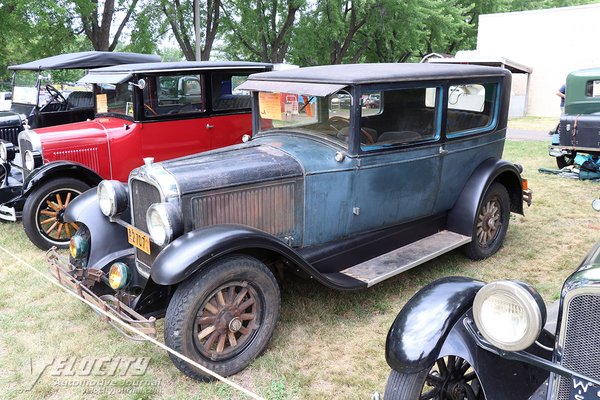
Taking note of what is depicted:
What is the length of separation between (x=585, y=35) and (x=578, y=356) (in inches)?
887

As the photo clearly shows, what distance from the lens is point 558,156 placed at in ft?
29.2

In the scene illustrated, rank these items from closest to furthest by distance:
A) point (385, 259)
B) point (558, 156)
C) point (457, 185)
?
point (385, 259) → point (457, 185) → point (558, 156)

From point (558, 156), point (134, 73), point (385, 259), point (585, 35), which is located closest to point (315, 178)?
point (385, 259)

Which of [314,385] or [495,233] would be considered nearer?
[314,385]

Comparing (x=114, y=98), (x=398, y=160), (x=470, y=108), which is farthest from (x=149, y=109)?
(x=470, y=108)

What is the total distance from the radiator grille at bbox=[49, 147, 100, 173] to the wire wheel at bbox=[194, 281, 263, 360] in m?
3.34

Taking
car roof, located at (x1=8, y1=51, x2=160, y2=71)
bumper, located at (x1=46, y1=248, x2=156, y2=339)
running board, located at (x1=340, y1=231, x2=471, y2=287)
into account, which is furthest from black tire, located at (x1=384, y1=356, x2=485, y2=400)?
car roof, located at (x1=8, y1=51, x2=160, y2=71)

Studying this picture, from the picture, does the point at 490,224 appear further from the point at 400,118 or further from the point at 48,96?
the point at 48,96

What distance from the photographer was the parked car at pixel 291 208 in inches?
119

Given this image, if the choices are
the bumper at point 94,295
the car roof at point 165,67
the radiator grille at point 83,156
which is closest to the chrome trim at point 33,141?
the radiator grille at point 83,156

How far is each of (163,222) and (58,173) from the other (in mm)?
A: 2713

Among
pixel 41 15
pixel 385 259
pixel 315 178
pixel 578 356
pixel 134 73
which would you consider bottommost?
pixel 385 259

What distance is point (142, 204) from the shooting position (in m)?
3.46

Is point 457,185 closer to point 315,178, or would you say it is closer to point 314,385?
point 315,178
